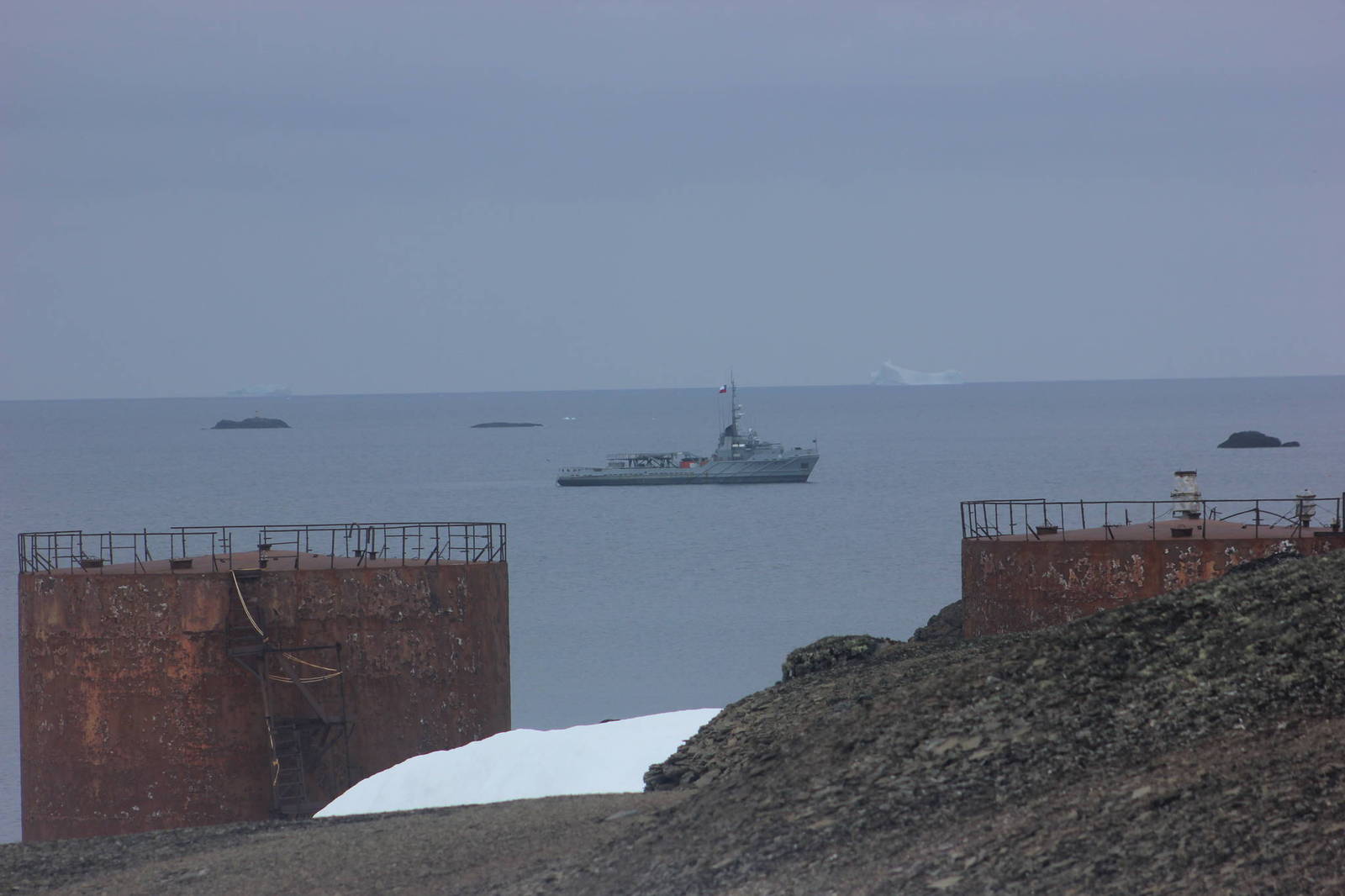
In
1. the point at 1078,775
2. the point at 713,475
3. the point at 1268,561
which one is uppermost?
the point at 713,475

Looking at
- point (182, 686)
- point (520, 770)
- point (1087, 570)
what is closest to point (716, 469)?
point (1087, 570)

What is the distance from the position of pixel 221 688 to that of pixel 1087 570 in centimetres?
1325

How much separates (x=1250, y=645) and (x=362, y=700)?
1395 cm

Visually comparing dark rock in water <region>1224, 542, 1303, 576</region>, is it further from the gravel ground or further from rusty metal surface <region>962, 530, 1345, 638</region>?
the gravel ground

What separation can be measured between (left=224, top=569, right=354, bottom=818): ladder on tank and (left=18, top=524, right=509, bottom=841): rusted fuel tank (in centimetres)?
2

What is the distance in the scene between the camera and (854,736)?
16.1m

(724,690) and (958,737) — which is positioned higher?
(958,737)

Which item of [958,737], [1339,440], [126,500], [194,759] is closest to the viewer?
[958,737]

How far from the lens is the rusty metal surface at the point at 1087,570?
24438mm

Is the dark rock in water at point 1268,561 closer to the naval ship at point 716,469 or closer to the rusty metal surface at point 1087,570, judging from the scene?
the rusty metal surface at point 1087,570

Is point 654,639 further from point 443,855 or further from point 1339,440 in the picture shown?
point 1339,440

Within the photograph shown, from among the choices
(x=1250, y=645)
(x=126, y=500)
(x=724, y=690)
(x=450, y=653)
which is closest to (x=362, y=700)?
(x=450, y=653)

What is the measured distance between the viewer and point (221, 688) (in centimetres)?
2384

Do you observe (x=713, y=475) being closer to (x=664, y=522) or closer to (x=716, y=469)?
(x=716, y=469)
